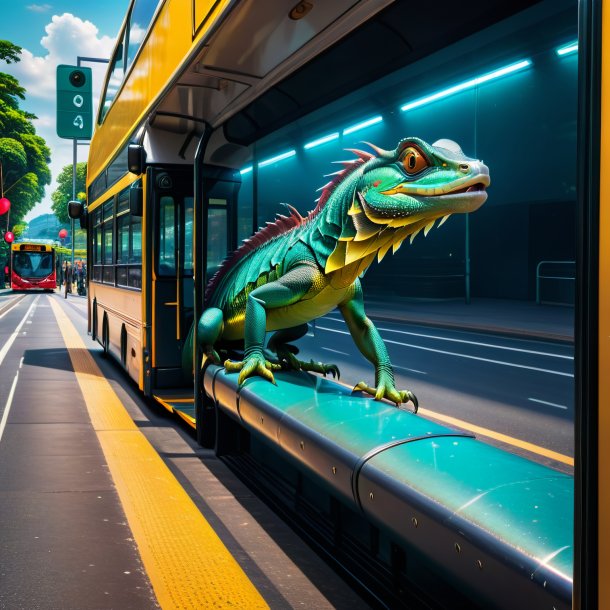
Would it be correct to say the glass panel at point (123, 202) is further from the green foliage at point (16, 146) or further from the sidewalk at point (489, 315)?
the green foliage at point (16, 146)

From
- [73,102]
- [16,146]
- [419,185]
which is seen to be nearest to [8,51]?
[16,146]

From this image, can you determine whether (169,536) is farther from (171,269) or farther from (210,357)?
(171,269)

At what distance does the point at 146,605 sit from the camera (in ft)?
10.6

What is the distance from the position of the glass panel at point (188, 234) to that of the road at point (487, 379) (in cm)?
147

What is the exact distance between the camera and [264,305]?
4.86m

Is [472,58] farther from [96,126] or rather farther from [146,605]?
[96,126]

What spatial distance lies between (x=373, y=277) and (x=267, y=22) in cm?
161

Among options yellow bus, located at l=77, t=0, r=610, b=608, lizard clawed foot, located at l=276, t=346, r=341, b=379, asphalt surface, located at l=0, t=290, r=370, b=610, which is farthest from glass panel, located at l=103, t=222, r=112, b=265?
lizard clawed foot, located at l=276, t=346, r=341, b=379

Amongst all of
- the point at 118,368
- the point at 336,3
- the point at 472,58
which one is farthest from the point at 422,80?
the point at 118,368

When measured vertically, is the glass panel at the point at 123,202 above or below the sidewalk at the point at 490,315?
above

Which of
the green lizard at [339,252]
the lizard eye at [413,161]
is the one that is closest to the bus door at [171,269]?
the green lizard at [339,252]

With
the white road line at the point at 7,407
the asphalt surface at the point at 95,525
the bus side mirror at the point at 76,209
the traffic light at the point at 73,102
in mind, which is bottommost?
the asphalt surface at the point at 95,525

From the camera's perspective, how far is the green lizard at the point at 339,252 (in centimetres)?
337

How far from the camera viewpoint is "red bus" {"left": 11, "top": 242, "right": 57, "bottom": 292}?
160 ft
